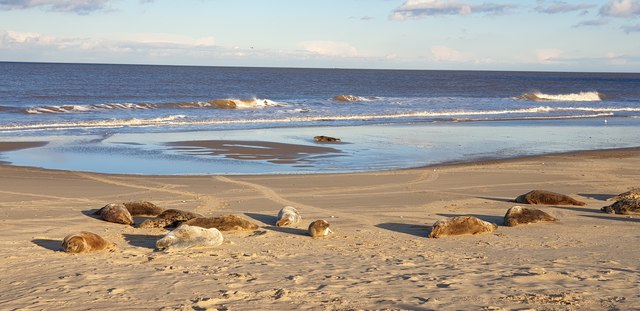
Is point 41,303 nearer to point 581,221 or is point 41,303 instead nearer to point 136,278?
point 136,278

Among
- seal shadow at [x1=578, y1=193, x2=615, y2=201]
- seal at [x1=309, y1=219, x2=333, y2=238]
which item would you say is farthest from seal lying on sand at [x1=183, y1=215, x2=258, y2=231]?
seal shadow at [x1=578, y1=193, x2=615, y2=201]

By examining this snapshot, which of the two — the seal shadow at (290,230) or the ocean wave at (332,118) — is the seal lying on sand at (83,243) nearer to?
the seal shadow at (290,230)

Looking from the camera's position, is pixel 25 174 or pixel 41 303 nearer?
pixel 41 303

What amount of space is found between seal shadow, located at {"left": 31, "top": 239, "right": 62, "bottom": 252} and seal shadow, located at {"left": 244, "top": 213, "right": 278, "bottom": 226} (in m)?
2.84

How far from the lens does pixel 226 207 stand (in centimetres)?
1203

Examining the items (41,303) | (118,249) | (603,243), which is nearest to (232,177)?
(118,249)

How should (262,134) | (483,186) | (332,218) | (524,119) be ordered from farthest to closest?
1. (524,119)
2. (262,134)
3. (483,186)
4. (332,218)

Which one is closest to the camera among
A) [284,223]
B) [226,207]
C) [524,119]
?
[284,223]

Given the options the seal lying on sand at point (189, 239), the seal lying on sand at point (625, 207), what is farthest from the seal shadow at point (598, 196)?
the seal lying on sand at point (189, 239)

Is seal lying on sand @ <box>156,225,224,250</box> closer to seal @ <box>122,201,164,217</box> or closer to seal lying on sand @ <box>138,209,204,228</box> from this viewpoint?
seal lying on sand @ <box>138,209,204,228</box>

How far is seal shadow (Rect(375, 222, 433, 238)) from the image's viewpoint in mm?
10002

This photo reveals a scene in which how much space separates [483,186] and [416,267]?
7001mm

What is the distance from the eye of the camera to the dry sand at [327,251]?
653 cm

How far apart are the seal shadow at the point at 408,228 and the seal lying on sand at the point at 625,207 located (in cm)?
299
